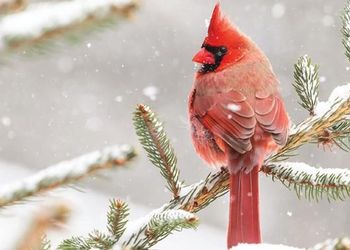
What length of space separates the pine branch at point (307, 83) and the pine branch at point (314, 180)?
0.15 m

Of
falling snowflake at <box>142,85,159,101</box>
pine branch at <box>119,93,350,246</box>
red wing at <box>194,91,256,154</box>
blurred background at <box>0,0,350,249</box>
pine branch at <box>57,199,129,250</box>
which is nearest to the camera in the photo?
pine branch at <box>57,199,129,250</box>

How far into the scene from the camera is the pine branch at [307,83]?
1.50 meters

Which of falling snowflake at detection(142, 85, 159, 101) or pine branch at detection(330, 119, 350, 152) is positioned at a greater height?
falling snowflake at detection(142, 85, 159, 101)

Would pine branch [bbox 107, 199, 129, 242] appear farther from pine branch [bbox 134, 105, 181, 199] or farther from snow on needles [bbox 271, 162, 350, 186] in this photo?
snow on needles [bbox 271, 162, 350, 186]

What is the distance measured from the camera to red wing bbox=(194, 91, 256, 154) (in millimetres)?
1785

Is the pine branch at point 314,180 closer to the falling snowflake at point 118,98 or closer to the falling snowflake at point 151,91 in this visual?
the falling snowflake at point 151,91

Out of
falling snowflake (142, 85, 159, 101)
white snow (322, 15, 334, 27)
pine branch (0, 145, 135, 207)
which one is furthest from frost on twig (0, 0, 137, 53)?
white snow (322, 15, 334, 27)

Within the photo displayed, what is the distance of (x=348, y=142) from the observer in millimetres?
1505

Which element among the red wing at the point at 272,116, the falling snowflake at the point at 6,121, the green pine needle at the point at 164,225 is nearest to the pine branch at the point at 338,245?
the green pine needle at the point at 164,225

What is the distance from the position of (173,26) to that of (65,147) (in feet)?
5.02

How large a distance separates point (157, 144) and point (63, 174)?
75 centimetres

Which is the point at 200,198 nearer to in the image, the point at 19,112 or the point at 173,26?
the point at 173,26

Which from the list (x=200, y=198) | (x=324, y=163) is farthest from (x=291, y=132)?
(x=324, y=163)

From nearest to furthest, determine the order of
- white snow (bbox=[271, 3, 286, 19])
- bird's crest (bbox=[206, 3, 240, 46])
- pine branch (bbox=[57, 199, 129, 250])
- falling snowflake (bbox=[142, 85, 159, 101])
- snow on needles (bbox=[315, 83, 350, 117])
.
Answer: pine branch (bbox=[57, 199, 129, 250]) → snow on needles (bbox=[315, 83, 350, 117]) → bird's crest (bbox=[206, 3, 240, 46]) → falling snowflake (bbox=[142, 85, 159, 101]) → white snow (bbox=[271, 3, 286, 19])
